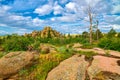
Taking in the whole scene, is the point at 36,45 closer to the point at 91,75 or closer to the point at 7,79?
the point at 7,79

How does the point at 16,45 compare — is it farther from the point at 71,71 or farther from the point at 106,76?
the point at 106,76

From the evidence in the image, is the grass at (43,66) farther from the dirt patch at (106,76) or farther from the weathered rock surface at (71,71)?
the dirt patch at (106,76)

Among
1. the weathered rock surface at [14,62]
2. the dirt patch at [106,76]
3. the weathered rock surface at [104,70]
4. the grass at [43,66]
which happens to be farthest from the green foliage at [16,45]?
the dirt patch at [106,76]

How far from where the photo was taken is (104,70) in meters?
12.5

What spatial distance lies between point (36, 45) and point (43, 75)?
371 inches

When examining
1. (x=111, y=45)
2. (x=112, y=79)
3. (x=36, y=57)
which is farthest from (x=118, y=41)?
(x=112, y=79)

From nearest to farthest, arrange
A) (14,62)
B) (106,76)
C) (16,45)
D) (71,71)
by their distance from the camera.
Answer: (106,76) < (71,71) < (14,62) < (16,45)

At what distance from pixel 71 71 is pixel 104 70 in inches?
79.6

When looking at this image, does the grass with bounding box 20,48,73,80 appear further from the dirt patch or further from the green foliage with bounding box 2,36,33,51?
the green foliage with bounding box 2,36,33,51

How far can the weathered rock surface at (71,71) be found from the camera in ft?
39.9

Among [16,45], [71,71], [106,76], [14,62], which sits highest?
[16,45]

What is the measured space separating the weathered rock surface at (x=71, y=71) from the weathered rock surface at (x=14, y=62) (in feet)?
8.44

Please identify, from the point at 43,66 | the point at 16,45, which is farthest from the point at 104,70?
the point at 16,45

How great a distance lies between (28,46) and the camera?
73.2ft
